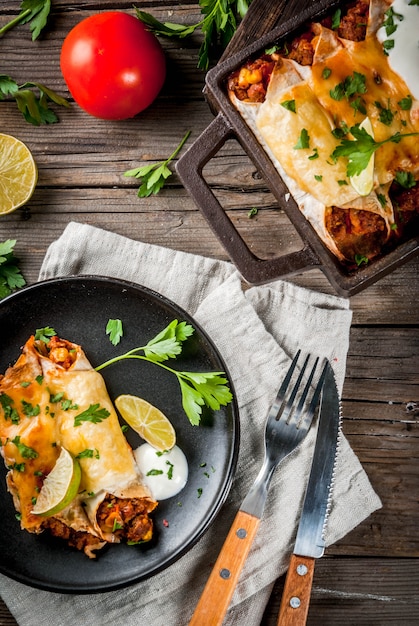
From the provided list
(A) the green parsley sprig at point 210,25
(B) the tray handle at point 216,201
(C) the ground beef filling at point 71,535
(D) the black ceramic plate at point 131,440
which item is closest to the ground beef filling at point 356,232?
(B) the tray handle at point 216,201

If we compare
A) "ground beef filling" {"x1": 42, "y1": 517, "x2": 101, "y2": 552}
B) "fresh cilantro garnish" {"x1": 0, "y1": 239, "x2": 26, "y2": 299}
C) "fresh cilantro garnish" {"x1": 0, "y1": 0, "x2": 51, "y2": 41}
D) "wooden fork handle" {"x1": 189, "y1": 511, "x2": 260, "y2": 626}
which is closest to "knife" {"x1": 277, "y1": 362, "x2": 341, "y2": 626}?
"wooden fork handle" {"x1": 189, "y1": 511, "x2": 260, "y2": 626}

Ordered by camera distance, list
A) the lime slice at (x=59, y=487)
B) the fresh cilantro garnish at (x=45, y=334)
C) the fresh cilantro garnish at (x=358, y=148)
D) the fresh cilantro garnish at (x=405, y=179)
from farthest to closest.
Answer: the fresh cilantro garnish at (x=45, y=334)
the lime slice at (x=59, y=487)
the fresh cilantro garnish at (x=405, y=179)
the fresh cilantro garnish at (x=358, y=148)

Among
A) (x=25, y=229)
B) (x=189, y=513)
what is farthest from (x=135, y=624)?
(x=25, y=229)

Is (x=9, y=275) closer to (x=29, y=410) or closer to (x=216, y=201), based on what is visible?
(x=29, y=410)

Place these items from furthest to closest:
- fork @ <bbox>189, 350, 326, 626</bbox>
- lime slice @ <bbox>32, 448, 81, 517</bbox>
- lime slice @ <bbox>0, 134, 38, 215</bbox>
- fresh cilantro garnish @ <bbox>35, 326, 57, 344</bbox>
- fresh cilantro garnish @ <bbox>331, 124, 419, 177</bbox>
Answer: lime slice @ <bbox>0, 134, 38, 215</bbox> → fresh cilantro garnish @ <bbox>35, 326, 57, 344</bbox> → fork @ <bbox>189, 350, 326, 626</bbox> → lime slice @ <bbox>32, 448, 81, 517</bbox> → fresh cilantro garnish @ <bbox>331, 124, 419, 177</bbox>

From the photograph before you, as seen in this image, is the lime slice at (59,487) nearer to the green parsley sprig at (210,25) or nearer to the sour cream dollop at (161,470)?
the sour cream dollop at (161,470)

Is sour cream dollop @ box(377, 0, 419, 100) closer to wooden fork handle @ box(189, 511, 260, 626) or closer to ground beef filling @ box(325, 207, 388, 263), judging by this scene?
ground beef filling @ box(325, 207, 388, 263)

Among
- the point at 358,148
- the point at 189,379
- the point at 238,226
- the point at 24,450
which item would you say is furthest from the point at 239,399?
the point at 358,148
